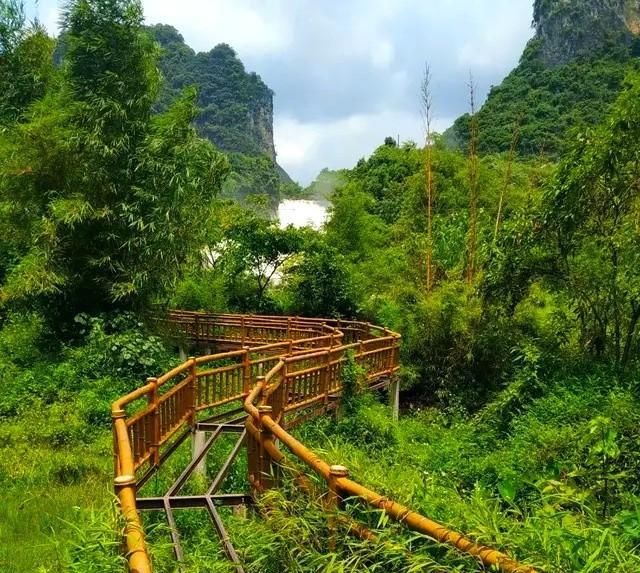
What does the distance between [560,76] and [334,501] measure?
50.2m

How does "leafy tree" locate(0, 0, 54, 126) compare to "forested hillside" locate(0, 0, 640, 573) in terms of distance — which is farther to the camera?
A: "leafy tree" locate(0, 0, 54, 126)

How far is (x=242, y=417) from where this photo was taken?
7523 millimetres

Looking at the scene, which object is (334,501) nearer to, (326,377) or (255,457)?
(255,457)

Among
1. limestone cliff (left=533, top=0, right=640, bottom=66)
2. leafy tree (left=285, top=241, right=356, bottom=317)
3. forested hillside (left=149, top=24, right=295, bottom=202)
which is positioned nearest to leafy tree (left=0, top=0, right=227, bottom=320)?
leafy tree (left=285, top=241, right=356, bottom=317)

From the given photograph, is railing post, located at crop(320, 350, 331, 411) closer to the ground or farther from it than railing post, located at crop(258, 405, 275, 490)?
closer to the ground

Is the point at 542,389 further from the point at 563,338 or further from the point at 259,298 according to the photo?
the point at 259,298

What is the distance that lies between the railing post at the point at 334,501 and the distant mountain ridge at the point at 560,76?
1151 inches

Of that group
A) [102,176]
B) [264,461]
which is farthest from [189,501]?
[102,176]

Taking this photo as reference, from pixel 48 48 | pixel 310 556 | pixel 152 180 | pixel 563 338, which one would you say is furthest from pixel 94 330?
pixel 310 556

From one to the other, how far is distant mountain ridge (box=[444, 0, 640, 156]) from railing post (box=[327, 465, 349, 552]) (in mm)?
29246

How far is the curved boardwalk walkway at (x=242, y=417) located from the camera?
2659 mm

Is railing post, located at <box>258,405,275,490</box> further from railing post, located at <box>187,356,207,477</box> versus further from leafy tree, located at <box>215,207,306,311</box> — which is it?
leafy tree, located at <box>215,207,306,311</box>

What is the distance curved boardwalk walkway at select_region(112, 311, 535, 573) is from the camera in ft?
8.72

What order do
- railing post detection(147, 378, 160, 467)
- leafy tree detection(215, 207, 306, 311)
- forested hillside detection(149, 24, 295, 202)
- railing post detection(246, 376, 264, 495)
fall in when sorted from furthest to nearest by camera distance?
forested hillside detection(149, 24, 295, 202) → leafy tree detection(215, 207, 306, 311) → railing post detection(147, 378, 160, 467) → railing post detection(246, 376, 264, 495)
